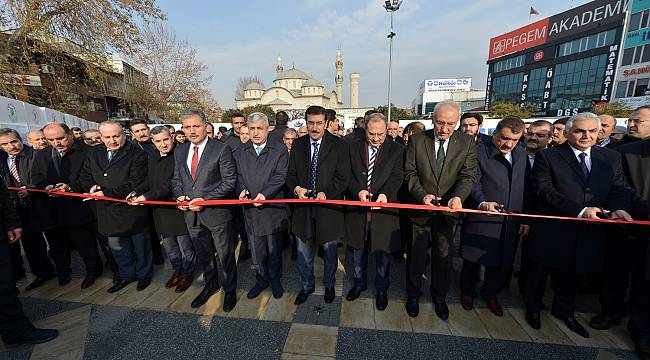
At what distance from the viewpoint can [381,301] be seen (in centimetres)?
321

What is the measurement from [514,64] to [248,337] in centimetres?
5804

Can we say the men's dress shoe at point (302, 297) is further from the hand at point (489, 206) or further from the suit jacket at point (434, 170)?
the hand at point (489, 206)

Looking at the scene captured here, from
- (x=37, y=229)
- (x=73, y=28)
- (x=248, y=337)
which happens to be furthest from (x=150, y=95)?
(x=248, y=337)

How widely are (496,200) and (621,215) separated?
36.0 inches

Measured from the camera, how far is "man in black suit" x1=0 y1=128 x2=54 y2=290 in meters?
3.65

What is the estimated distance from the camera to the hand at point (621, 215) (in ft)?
7.70

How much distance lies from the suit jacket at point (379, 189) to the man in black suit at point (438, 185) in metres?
0.16

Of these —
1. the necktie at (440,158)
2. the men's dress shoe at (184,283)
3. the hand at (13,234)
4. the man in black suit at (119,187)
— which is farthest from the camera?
the men's dress shoe at (184,283)

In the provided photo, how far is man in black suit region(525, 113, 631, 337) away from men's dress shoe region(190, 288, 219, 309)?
12.0 feet

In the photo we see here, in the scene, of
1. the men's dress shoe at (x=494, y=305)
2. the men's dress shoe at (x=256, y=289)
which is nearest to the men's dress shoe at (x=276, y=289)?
the men's dress shoe at (x=256, y=289)

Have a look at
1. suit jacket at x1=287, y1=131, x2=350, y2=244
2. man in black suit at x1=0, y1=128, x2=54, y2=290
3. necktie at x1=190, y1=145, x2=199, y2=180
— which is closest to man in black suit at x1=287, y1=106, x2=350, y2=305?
suit jacket at x1=287, y1=131, x2=350, y2=244

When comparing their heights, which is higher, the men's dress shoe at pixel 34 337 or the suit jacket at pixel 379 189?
the suit jacket at pixel 379 189

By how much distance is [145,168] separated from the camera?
11.8 ft

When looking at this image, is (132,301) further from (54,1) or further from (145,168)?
(54,1)
